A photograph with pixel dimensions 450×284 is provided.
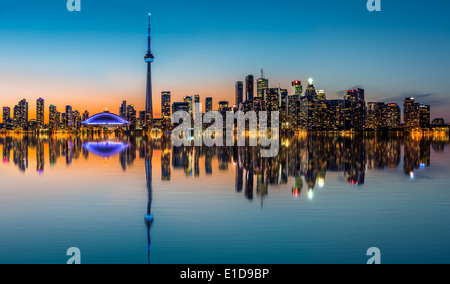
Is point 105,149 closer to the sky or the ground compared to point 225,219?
closer to the sky

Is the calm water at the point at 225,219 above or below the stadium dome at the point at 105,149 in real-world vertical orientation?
below

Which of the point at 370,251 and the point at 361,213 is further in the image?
the point at 361,213

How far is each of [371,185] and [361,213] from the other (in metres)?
8.41

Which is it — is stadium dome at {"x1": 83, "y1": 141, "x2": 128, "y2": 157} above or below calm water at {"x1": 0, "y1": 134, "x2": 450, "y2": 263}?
above

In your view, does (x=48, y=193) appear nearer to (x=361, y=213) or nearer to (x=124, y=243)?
(x=124, y=243)

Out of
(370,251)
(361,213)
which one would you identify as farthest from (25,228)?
(361,213)

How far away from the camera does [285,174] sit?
90.1ft

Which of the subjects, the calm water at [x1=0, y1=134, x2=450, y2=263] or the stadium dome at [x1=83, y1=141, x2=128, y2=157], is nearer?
the calm water at [x1=0, y1=134, x2=450, y2=263]

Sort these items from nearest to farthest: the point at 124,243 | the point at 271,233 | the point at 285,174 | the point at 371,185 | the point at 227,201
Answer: the point at 124,243
the point at 271,233
the point at 227,201
the point at 371,185
the point at 285,174

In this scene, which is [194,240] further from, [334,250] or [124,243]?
[334,250]

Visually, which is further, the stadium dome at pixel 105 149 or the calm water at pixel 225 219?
the stadium dome at pixel 105 149

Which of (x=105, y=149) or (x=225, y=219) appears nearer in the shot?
(x=225, y=219)
